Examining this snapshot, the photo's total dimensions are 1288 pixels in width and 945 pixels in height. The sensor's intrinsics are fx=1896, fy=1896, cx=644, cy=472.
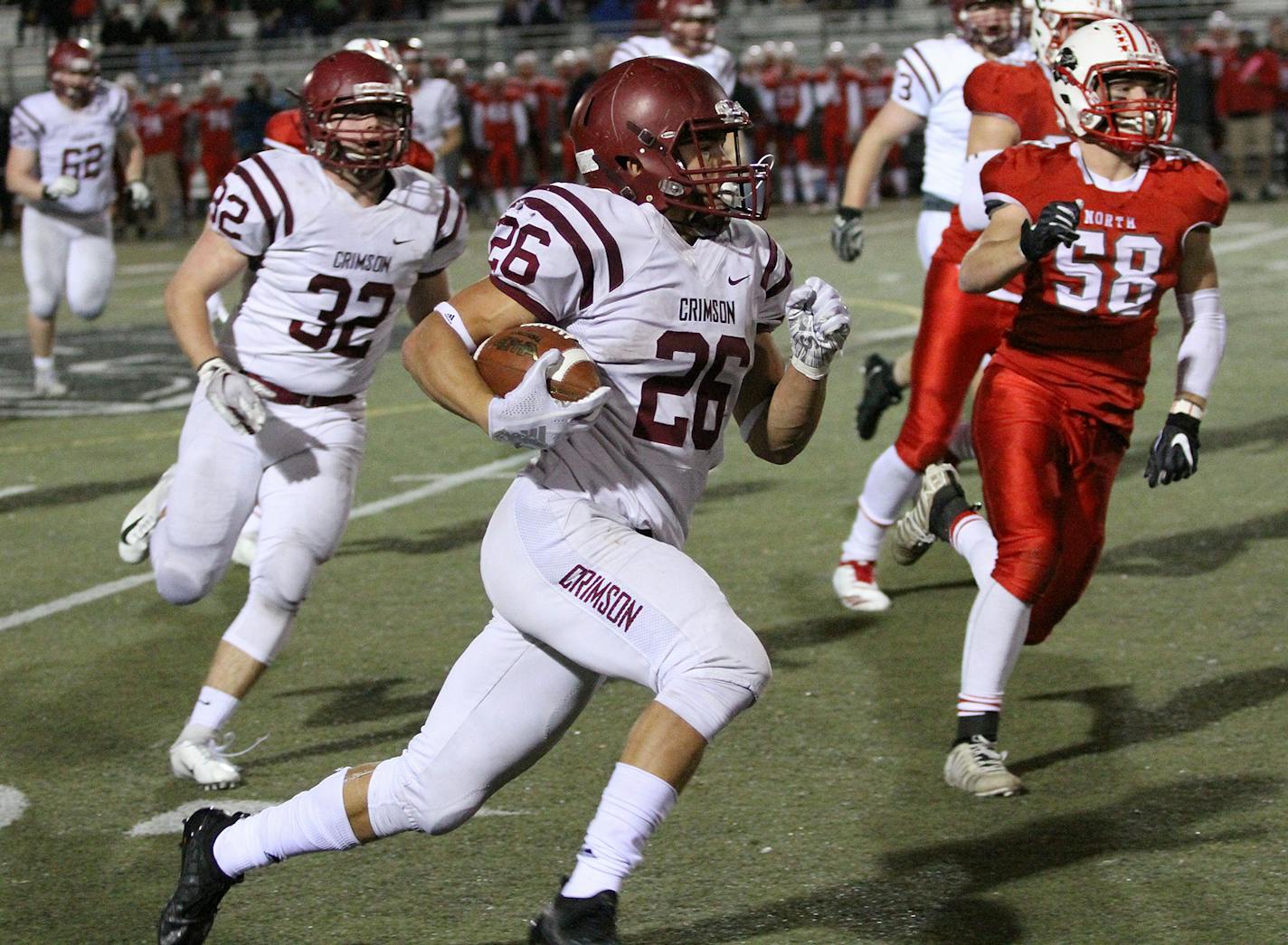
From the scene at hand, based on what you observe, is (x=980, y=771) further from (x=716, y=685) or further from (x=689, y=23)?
(x=689, y=23)

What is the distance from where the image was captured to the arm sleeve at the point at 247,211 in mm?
4488

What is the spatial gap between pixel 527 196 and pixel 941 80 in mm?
3445

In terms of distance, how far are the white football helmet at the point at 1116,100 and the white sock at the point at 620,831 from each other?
2.07 m

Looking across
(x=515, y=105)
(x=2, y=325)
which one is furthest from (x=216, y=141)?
(x=2, y=325)

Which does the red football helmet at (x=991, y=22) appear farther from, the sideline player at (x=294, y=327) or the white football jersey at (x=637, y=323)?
the white football jersey at (x=637, y=323)

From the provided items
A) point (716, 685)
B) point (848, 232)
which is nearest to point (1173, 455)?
point (716, 685)

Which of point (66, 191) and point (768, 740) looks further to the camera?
point (66, 191)

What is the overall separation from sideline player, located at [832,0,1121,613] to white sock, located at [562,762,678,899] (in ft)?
8.08

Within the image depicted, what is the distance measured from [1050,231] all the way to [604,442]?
121 centimetres

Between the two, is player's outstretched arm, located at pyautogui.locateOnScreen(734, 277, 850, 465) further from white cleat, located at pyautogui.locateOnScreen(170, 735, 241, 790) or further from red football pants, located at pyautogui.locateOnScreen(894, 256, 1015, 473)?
red football pants, located at pyautogui.locateOnScreen(894, 256, 1015, 473)

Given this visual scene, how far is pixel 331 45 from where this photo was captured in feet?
81.3

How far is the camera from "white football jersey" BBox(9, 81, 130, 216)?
9773 mm

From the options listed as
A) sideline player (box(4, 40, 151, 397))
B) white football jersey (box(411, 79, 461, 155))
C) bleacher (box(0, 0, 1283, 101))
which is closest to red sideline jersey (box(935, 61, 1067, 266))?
sideline player (box(4, 40, 151, 397))

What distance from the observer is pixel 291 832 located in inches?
124
